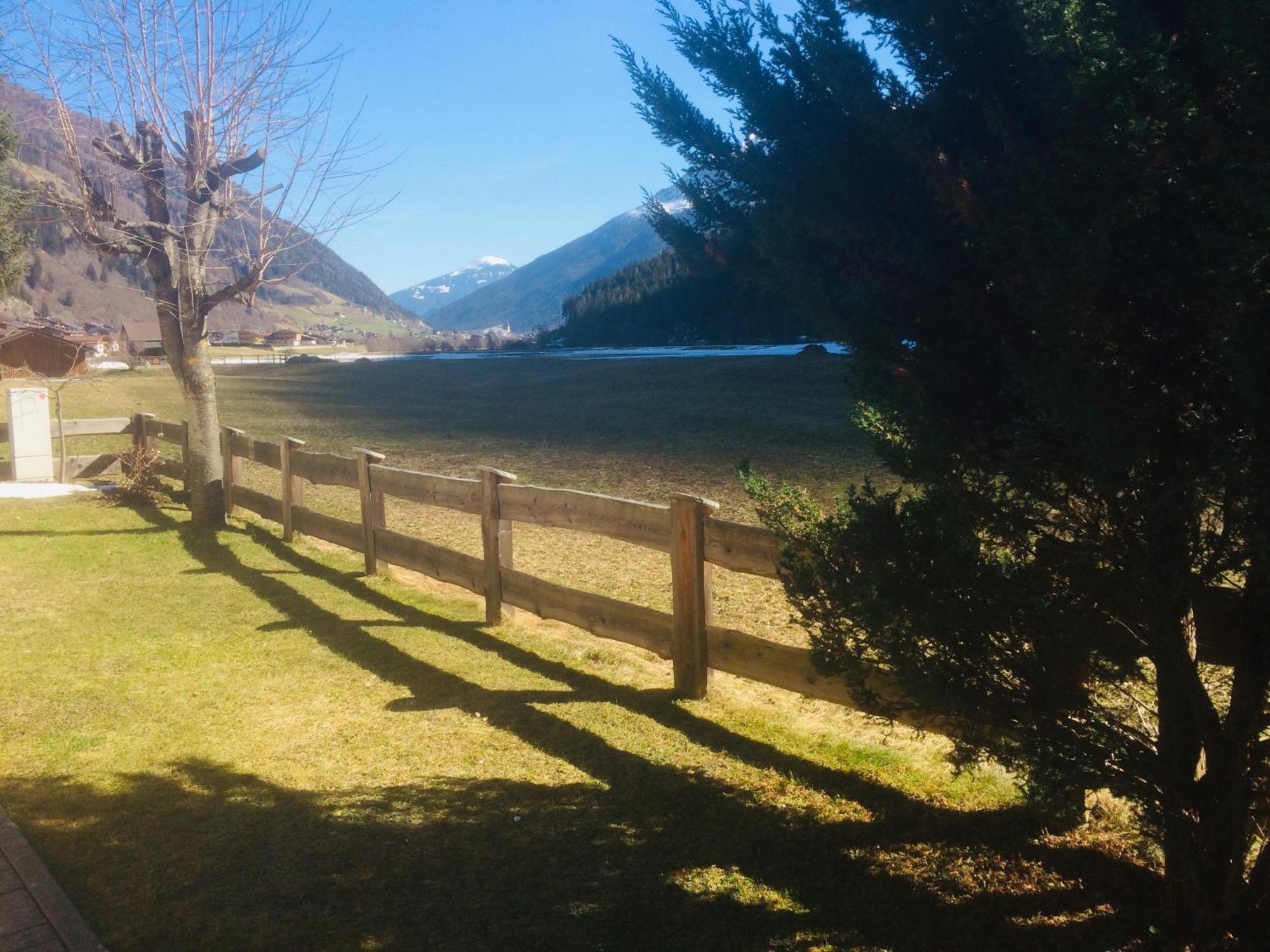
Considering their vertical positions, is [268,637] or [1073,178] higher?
[1073,178]

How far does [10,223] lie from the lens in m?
20.8

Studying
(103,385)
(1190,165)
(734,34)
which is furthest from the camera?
(103,385)

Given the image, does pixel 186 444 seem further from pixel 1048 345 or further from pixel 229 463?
pixel 1048 345

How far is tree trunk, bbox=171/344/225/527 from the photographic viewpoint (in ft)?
39.2

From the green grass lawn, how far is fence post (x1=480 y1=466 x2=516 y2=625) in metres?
0.25

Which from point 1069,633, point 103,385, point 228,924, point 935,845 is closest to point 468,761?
point 228,924

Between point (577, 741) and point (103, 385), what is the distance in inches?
1700

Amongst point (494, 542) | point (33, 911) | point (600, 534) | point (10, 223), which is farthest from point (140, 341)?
point (33, 911)

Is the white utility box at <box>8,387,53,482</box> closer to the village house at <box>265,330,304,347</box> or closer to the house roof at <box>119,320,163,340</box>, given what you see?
the house roof at <box>119,320,163,340</box>

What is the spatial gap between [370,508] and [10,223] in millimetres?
16659

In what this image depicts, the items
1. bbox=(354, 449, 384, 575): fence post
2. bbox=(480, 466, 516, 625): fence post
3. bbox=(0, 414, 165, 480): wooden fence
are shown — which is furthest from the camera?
bbox=(0, 414, 165, 480): wooden fence

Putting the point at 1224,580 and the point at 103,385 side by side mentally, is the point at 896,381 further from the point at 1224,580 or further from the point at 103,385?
the point at 103,385

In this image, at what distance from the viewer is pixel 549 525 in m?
7.04

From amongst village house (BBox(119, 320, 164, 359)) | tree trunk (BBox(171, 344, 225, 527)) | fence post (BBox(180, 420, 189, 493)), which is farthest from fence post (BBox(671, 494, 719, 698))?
village house (BBox(119, 320, 164, 359))
